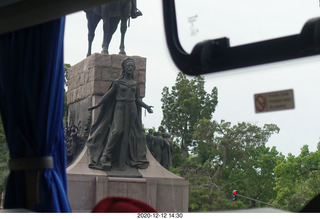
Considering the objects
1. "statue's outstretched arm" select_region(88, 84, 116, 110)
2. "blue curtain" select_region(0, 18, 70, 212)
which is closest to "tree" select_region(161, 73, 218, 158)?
"statue's outstretched arm" select_region(88, 84, 116, 110)

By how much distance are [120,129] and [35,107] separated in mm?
2411

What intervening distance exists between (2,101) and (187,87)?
3.00m

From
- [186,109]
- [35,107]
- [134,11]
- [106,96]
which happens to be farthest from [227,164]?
[35,107]

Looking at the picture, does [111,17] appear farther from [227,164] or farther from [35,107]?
[35,107]

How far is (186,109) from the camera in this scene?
5.07m

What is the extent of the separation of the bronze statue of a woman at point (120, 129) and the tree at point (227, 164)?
24.8 inches

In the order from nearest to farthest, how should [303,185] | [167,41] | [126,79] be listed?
1. [167,41]
2. [303,185]
3. [126,79]

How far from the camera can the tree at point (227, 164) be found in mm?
4562

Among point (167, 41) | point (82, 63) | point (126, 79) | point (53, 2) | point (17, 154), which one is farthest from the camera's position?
point (82, 63)

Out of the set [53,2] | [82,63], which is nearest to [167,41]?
[53,2]

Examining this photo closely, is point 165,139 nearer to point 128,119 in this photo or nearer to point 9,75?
point 128,119

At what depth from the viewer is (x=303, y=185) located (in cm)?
411

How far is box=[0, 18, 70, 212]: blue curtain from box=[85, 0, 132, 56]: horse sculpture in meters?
2.43

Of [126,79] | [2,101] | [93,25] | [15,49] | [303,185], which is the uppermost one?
[93,25]
